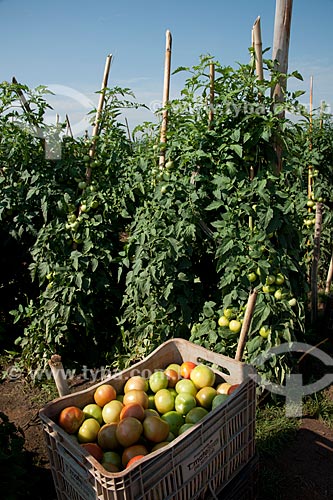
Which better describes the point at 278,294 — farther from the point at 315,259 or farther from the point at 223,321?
the point at 315,259

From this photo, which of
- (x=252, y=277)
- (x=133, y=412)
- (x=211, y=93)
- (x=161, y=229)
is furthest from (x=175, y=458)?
(x=211, y=93)

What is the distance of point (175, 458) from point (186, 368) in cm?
63

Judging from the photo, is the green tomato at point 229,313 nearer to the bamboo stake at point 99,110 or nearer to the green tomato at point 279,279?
the green tomato at point 279,279

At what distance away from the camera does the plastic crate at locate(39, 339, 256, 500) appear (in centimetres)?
147

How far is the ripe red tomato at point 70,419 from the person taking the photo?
5.76ft

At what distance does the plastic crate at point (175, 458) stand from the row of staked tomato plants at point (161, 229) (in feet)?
2.37

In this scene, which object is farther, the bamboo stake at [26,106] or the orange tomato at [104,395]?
the bamboo stake at [26,106]

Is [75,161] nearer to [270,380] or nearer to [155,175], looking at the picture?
[155,175]

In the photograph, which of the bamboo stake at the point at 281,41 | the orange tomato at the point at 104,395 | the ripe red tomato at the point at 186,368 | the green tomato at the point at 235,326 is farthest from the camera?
the green tomato at the point at 235,326

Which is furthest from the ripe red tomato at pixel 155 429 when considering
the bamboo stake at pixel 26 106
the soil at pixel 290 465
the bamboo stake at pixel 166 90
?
the bamboo stake at pixel 26 106

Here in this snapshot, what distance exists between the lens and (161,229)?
2.80 m

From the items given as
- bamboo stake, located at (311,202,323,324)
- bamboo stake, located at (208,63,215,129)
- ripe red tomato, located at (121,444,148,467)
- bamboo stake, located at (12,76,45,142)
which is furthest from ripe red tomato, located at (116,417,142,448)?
bamboo stake, located at (311,202,323,324)

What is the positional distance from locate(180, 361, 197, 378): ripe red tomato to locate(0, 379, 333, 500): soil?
780mm

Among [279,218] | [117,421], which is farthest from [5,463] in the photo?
[279,218]
